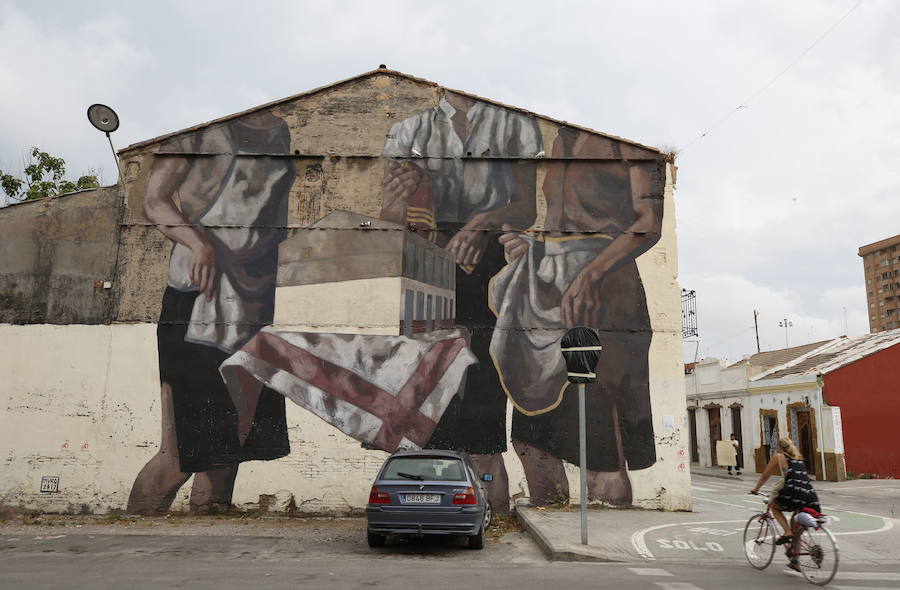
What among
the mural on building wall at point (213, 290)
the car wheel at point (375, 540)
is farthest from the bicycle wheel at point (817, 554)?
the mural on building wall at point (213, 290)

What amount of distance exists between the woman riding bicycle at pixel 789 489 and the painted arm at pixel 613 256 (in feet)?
21.3

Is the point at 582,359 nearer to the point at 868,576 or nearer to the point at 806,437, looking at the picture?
the point at 868,576

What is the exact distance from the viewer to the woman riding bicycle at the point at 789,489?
801 cm

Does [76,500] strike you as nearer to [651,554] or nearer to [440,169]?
[440,169]

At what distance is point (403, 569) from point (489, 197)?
29.0 feet

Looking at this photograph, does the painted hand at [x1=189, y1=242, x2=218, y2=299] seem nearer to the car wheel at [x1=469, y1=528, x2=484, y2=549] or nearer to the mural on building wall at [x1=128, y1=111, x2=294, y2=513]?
the mural on building wall at [x1=128, y1=111, x2=294, y2=513]

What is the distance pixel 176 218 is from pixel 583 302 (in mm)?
9151

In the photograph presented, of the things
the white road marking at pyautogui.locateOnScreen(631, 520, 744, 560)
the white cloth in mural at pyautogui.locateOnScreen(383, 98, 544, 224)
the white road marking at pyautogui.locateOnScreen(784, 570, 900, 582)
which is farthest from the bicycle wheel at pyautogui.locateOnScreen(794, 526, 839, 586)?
the white cloth in mural at pyautogui.locateOnScreen(383, 98, 544, 224)

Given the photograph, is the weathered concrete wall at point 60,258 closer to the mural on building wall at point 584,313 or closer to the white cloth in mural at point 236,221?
the white cloth in mural at point 236,221

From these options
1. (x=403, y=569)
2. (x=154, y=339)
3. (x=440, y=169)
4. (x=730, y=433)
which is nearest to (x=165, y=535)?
A: (x=154, y=339)

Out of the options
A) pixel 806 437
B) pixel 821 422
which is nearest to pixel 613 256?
pixel 821 422

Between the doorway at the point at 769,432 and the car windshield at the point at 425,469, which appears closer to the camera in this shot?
the car windshield at the point at 425,469

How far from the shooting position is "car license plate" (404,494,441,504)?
9500 millimetres

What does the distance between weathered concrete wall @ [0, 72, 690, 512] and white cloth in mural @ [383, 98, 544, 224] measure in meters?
0.05
